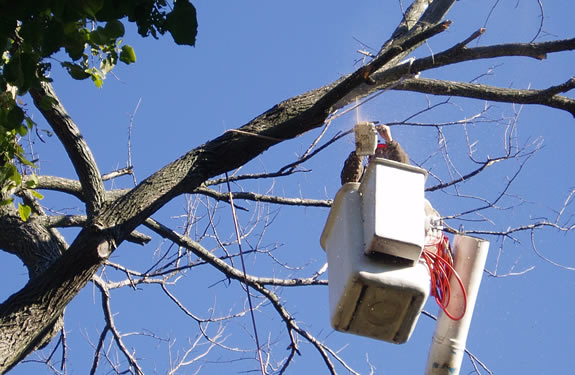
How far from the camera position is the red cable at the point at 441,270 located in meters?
2.49

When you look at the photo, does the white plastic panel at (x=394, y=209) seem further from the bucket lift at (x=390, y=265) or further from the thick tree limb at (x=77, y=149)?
the thick tree limb at (x=77, y=149)

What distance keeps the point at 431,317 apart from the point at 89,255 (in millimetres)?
2171

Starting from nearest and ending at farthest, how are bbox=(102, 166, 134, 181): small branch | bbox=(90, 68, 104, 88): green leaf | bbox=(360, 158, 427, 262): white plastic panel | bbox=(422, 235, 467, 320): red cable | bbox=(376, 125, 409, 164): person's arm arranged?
1. bbox=(360, 158, 427, 262): white plastic panel
2. bbox=(422, 235, 467, 320): red cable
3. bbox=(376, 125, 409, 164): person's arm
4. bbox=(90, 68, 104, 88): green leaf
5. bbox=(102, 166, 134, 181): small branch

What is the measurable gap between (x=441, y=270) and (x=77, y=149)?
1.66m

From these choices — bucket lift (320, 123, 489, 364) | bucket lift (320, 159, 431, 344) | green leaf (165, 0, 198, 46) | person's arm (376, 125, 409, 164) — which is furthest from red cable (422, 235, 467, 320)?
green leaf (165, 0, 198, 46)

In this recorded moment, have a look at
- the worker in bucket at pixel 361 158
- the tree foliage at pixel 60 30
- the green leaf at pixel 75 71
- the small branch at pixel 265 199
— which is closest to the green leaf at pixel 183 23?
the tree foliage at pixel 60 30

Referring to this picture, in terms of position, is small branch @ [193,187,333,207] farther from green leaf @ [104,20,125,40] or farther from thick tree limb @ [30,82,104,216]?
green leaf @ [104,20,125,40]

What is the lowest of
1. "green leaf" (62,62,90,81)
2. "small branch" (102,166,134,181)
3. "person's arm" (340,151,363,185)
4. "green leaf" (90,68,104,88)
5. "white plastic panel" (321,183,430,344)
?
"white plastic panel" (321,183,430,344)

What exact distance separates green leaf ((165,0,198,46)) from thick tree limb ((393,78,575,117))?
1.44 m

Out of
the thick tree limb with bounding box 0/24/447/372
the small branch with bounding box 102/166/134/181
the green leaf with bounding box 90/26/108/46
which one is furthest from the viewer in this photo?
the small branch with bounding box 102/166/134/181

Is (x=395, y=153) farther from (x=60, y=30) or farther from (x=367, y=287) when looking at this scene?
(x=60, y=30)

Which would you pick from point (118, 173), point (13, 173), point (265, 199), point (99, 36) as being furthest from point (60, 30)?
point (118, 173)

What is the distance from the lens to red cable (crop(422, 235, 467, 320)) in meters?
2.49

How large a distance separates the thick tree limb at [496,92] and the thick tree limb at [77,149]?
4.59 feet
